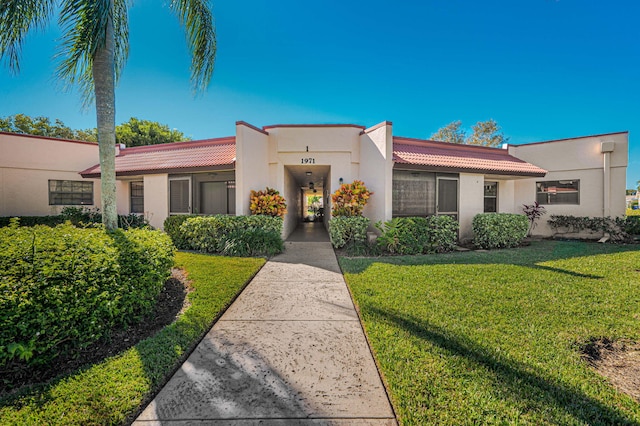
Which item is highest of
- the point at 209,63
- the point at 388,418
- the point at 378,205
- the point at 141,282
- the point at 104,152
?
the point at 209,63

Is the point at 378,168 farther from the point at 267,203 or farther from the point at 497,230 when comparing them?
the point at 497,230

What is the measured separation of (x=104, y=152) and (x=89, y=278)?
415cm

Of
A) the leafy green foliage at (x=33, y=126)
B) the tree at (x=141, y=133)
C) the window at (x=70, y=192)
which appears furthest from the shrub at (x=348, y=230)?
the leafy green foliage at (x=33, y=126)

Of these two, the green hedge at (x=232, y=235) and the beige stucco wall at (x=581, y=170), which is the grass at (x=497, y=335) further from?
the beige stucco wall at (x=581, y=170)

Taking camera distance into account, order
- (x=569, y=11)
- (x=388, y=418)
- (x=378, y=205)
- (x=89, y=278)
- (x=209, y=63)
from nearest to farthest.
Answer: (x=388, y=418), (x=89, y=278), (x=209, y=63), (x=569, y=11), (x=378, y=205)

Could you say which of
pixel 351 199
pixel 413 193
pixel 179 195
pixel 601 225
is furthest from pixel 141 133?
pixel 601 225

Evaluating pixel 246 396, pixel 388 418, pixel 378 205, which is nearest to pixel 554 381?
pixel 388 418

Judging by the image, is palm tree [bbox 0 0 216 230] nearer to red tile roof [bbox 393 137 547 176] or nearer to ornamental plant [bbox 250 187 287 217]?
ornamental plant [bbox 250 187 287 217]

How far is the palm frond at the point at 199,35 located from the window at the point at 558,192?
625 inches

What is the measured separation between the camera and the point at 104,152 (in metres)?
5.74

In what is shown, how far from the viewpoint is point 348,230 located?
30.3 feet

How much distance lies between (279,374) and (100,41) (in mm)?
7422

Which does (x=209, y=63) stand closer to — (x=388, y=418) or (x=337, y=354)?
(x=337, y=354)

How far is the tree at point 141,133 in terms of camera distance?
75.2 ft
